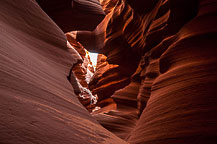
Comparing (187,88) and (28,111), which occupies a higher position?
(187,88)

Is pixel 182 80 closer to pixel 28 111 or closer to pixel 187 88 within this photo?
pixel 187 88

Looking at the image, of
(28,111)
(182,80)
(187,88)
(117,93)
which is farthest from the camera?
(117,93)

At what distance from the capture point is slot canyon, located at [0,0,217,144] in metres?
1.10

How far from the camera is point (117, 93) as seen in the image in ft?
21.6

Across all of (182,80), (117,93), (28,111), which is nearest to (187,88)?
(182,80)

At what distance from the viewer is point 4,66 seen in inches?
48.4

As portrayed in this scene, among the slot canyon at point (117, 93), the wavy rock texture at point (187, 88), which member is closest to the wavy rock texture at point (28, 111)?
the slot canyon at point (117, 93)

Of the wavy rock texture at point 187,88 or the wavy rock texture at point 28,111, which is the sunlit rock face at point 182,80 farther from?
the wavy rock texture at point 28,111

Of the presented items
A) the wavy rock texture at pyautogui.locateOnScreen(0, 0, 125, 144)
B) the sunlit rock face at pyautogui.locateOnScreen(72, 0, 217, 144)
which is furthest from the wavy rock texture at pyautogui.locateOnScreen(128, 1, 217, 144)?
the wavy rock texture at pyautogui.locateOnScreen(0, 0, 125, 144)

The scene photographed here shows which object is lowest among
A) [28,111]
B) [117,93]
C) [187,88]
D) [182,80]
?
[28,111]

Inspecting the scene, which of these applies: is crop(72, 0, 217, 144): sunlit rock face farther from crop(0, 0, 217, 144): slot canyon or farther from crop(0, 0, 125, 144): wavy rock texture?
crop(0, 0, 125, 144): wavy rock texture

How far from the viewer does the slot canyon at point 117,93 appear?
3.61ft

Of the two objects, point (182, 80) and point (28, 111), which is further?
point (182, 80)

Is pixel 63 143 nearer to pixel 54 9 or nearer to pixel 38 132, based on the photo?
pixel 38 132
